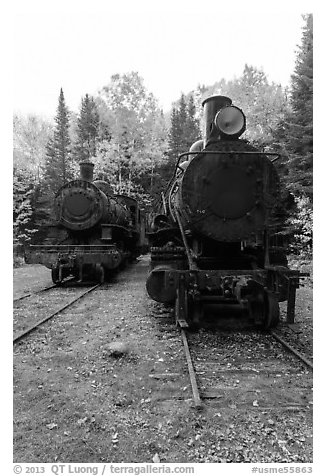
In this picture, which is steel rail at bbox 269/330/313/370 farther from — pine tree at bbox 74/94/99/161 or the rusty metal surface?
pine tree at bbox 74/94/99/161

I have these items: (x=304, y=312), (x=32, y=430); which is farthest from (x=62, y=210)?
(x=32, y=430)

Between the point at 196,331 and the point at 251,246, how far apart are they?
165 centimetres

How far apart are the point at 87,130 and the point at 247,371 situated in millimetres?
21207

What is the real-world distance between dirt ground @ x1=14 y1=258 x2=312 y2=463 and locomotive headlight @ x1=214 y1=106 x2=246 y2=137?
320 centimetres

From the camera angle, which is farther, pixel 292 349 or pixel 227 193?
pixel 227 193

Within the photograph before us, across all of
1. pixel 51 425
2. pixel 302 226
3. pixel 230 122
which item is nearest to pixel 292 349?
pixel 51 425

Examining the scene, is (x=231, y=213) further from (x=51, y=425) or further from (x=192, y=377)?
(x=51, y=425)

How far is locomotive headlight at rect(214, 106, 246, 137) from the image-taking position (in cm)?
520

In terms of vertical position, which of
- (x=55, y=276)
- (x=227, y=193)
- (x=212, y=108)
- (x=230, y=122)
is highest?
(x=212, y=108)

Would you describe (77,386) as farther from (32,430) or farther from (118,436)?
(118,436)

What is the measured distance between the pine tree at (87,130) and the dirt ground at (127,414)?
62.5 ft

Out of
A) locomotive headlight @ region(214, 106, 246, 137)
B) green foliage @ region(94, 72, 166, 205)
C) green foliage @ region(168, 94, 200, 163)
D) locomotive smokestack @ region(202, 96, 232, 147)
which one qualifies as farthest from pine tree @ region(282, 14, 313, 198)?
green foliage @ region(168, 94, 200, 163)

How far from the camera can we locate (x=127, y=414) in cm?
323

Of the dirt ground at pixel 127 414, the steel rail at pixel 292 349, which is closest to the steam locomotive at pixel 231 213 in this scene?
the steel rail at pixel 292 349
